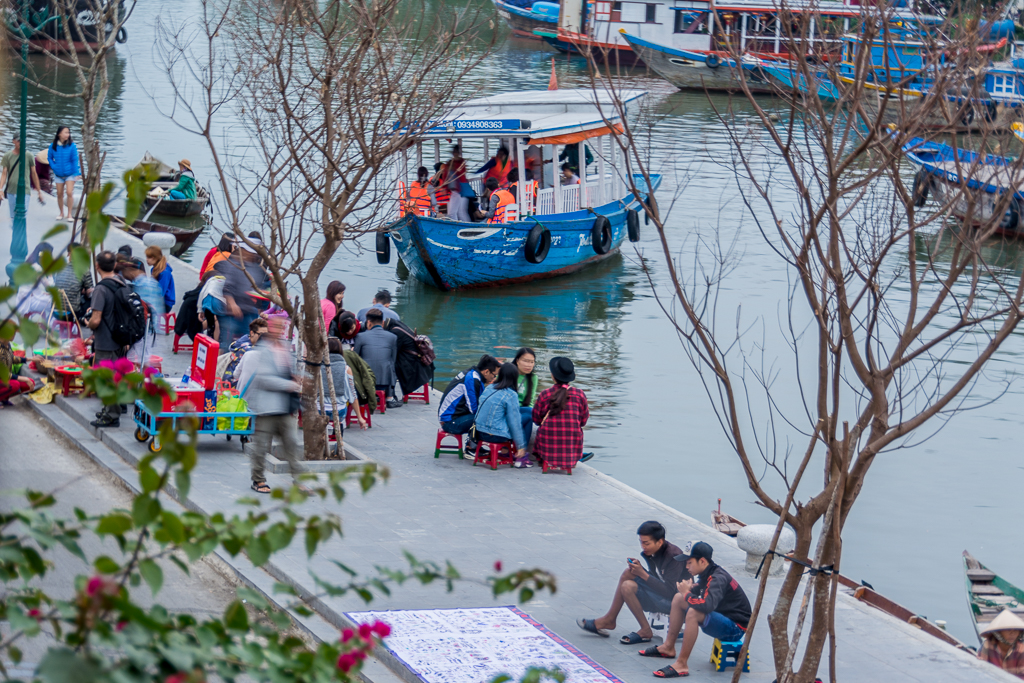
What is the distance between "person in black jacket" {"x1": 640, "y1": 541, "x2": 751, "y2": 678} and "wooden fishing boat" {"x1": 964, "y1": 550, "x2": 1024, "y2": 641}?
2.49 meters

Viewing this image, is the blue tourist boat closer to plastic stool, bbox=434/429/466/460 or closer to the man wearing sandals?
plastic stool, bbox=434/429/466/460

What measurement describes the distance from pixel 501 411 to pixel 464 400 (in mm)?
474

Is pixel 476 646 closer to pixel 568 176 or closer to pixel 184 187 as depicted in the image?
pixel 568 176

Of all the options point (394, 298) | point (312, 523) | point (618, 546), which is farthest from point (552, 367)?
point (394, 298)

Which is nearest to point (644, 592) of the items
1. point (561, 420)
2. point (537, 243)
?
point (561, 420)

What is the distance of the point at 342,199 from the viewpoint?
10.4 m

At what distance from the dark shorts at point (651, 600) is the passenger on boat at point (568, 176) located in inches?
611

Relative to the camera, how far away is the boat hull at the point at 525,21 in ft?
214

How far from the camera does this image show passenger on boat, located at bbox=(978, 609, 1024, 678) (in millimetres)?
8031

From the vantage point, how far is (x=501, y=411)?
1119 cm

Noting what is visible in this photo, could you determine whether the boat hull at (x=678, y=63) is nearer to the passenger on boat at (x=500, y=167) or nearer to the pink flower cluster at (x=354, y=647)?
the passenger on boat at (x=500, y=167)

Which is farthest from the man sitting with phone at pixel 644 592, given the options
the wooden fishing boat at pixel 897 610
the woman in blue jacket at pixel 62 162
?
the woman in blue jacket at pixel 62 162

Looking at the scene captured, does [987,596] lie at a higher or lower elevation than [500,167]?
lower

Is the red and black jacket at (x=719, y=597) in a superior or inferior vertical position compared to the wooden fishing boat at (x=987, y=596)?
superior
